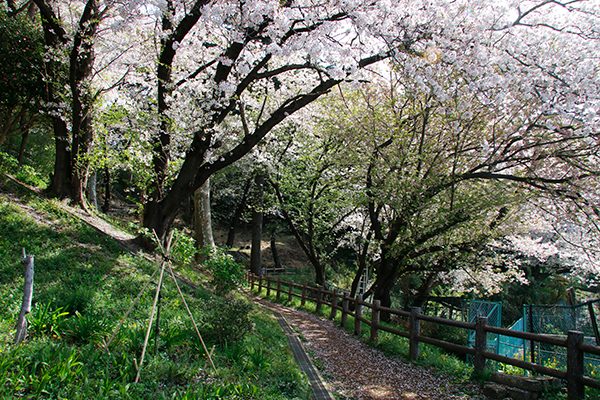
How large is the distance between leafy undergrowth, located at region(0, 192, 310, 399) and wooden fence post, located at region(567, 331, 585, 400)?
3.14 m

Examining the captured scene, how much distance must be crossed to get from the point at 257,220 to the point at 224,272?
36.0 feet

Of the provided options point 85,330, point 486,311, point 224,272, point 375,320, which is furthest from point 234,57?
point 486,311

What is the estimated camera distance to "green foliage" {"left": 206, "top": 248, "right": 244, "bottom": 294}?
28.2ft

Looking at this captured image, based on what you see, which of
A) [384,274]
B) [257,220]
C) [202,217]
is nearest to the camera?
[384,274]

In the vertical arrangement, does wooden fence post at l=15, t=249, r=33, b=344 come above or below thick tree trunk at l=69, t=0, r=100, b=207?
below

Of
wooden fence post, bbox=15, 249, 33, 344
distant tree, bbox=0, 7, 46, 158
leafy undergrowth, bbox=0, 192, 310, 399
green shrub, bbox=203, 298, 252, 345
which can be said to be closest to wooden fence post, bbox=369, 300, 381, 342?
leafy undergrowth, bbox=0, 192, 310, 399

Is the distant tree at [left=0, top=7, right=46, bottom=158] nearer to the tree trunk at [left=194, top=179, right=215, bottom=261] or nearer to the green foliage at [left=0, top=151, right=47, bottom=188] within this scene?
the green foliage at [left=0, top=151, right=47, bottom=188]

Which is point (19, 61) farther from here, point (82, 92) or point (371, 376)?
point (371, 376)

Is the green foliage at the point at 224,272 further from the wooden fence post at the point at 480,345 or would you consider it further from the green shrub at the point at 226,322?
the wooden fence post at the point at 480,345

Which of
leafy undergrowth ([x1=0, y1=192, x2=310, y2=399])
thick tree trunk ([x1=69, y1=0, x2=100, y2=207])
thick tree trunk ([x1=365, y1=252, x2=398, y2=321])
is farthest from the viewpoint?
thick tree trunk ([x1=365, y1=252, x2=398, y2=321])

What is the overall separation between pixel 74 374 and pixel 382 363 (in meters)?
5.42

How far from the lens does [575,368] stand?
14.5ft

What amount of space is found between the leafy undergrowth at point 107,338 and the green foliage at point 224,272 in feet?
3.90

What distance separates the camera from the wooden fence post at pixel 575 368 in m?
4.38
